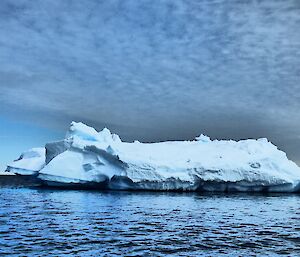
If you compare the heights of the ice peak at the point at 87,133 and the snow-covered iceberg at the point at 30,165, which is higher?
Answer: the ice peak at the point at 87,133

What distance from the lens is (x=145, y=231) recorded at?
47.6ft

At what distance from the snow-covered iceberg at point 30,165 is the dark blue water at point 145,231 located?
29330 mm

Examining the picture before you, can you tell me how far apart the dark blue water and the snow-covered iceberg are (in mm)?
29330

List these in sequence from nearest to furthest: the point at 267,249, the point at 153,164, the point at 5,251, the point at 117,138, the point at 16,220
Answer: the point at 5,251
the point at 267,249
the point at 16,220
the point at 153,164
the point at 117,138

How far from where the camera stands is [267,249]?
38.8 feet

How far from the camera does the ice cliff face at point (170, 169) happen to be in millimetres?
34219

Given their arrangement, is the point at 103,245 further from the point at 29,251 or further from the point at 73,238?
the point at 29,251

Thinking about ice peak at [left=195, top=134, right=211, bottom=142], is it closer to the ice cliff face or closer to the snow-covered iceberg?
the ice cliff face

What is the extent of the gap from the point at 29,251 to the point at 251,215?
40.9 feet

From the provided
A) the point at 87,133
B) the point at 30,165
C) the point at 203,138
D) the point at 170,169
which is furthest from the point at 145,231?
the point at 30,165

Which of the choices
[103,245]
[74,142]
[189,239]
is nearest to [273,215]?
[189,239]

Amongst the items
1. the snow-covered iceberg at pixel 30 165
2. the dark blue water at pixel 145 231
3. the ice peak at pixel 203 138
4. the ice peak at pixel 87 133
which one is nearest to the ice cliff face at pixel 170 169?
the ice peak at pixel 87 133

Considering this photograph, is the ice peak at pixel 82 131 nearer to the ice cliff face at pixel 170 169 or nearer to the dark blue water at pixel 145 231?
the ice cliff face at pixel 170 169

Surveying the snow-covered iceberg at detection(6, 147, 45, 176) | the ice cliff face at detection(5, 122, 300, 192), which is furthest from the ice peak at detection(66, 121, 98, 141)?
the snow-covered iceberg at detection(6, 147, 45, 176)
